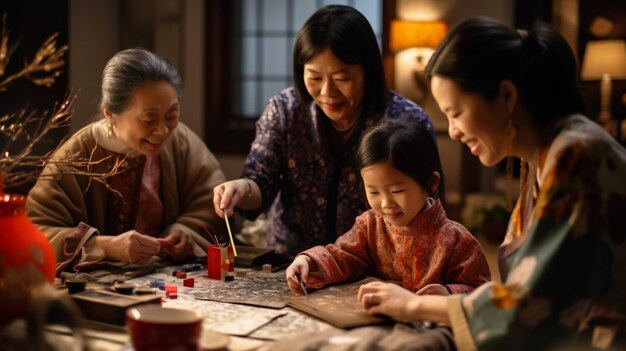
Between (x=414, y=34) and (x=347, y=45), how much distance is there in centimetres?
472

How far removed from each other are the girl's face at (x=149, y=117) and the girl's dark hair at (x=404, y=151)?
74 centimetres

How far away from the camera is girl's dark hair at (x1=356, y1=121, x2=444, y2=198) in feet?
7.11

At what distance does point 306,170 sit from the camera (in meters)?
3.04

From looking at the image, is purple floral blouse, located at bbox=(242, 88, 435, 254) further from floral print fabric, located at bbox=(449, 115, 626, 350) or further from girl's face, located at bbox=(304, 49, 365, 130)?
floral print fabric, located at bbox=(449, 115, 626, 350)

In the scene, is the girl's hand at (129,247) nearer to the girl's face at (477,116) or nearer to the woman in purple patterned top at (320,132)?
the woman in purple patterned top at (320,132)

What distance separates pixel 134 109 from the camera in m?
2.67

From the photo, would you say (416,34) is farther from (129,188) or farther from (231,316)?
(231,316)

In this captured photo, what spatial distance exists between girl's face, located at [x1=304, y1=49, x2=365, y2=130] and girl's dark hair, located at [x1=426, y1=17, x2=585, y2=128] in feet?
3.09

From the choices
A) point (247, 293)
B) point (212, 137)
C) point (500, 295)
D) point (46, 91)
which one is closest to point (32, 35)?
point (46, 91)

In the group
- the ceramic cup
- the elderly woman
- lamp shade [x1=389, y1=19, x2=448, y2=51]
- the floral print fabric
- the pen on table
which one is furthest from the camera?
lamp shade [x1=389, y1=19, x2=448, y2=51]

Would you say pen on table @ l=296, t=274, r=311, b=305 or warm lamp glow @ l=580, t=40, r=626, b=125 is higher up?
warm lamp glow @ l=580, t=40, r=626, b=125

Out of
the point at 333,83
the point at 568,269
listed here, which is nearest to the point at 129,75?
the point at 333,83

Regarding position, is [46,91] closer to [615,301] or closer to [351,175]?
[351,175]

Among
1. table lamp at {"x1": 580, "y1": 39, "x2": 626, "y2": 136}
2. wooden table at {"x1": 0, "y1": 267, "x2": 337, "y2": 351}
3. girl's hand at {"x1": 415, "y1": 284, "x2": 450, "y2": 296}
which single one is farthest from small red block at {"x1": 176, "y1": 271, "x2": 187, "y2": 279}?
table lamp at {"x1": 580, "y1": 39, "x2": 626, "y2": 136}
